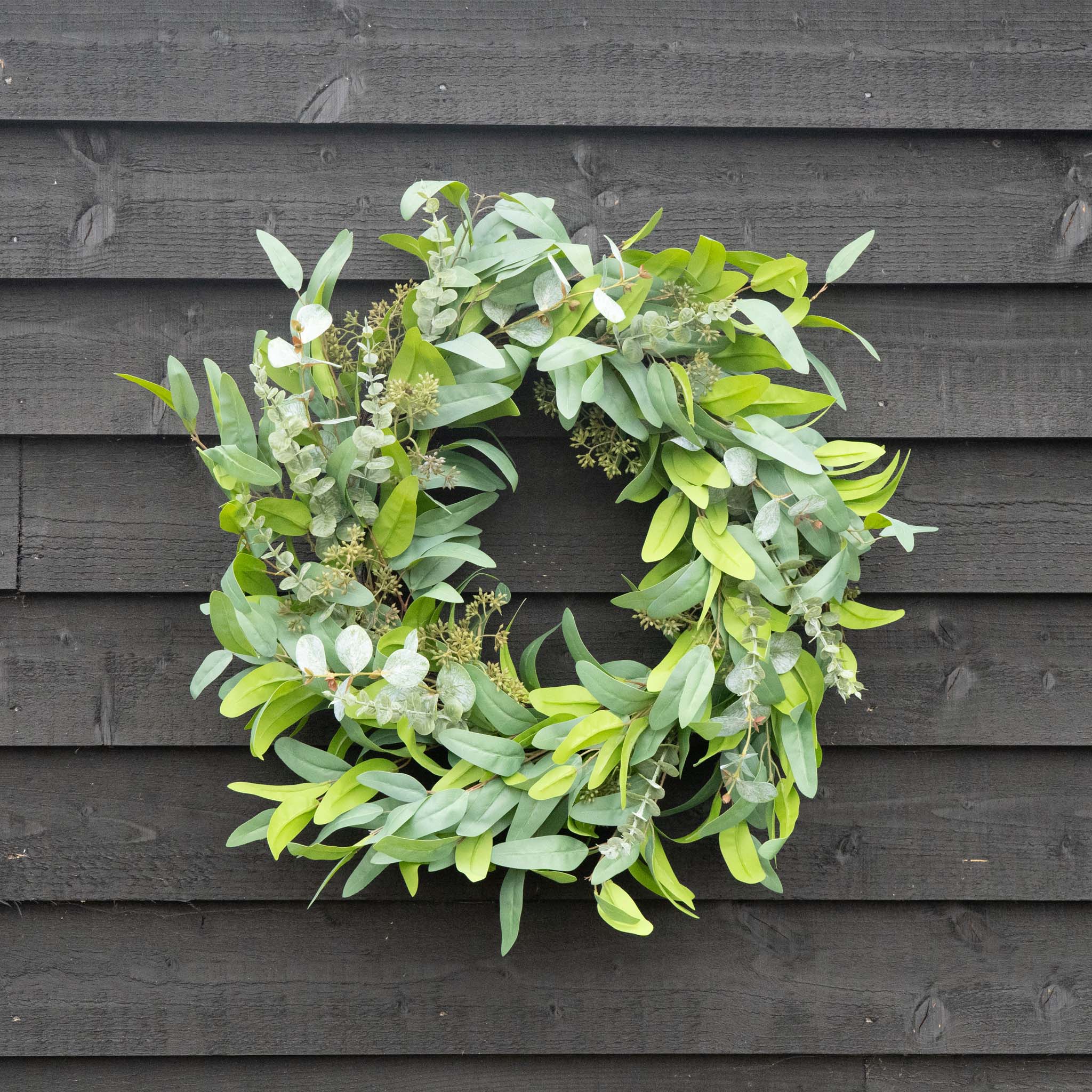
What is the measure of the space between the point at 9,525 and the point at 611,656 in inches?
27.3

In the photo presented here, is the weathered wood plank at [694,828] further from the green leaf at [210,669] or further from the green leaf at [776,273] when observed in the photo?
the green leaf at [776,273]

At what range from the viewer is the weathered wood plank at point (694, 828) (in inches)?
37.7

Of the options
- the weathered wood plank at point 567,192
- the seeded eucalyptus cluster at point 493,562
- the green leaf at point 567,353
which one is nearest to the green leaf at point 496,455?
the seeded eucalyptus cluster at point 493,562

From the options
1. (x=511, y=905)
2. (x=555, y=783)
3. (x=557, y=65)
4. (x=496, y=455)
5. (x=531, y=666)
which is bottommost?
(x=511, y=905)

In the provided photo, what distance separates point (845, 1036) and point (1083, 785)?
0.40 metres

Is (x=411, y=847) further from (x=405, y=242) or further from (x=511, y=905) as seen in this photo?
(x=405, y=242)

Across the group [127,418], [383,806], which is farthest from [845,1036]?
[127,418]

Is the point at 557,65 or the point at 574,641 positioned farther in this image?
the point at 557,65

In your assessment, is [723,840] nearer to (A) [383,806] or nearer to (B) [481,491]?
(A) [383,806]

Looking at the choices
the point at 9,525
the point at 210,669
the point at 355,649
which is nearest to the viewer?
the point at 355,649

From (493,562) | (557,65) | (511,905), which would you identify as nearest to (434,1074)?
(511,905)

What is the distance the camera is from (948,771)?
985 millimetres

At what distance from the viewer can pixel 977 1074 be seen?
988mm

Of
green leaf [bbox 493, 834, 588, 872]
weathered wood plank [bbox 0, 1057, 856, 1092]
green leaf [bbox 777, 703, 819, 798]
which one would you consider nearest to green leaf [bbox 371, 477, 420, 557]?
green leaf [bbox 493, 834, 588, 872]
